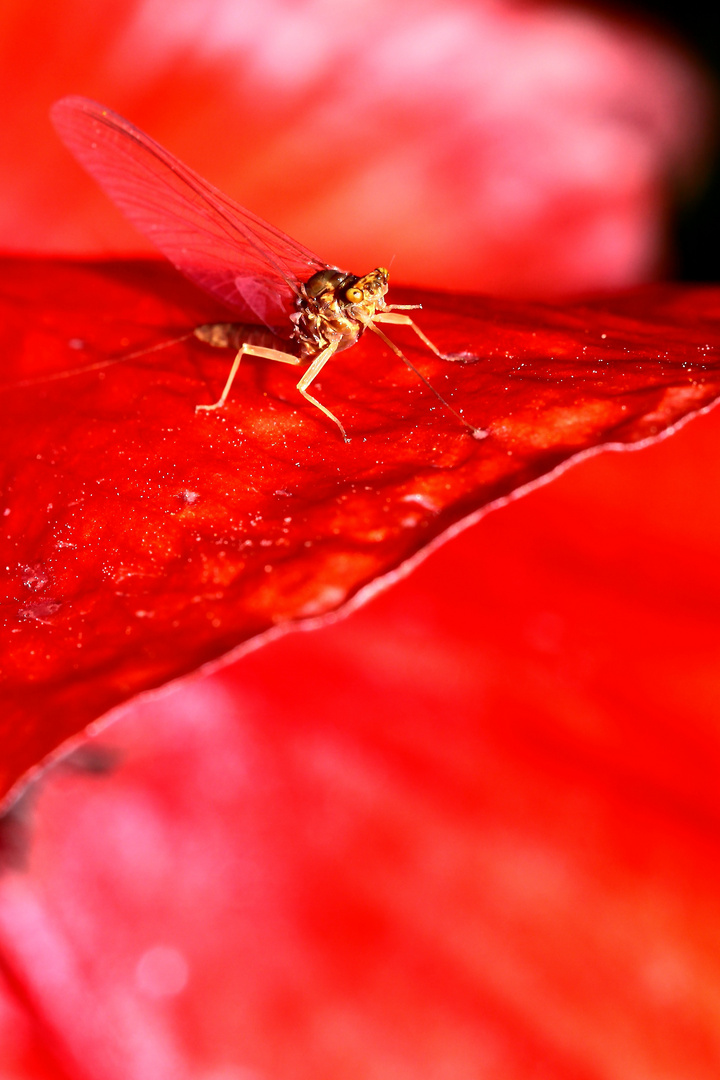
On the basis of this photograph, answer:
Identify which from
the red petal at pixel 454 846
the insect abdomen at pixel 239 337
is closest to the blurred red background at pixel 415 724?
the red petal at pixel 454 846

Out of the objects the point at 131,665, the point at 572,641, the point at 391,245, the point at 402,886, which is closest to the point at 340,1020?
the point at 402,886

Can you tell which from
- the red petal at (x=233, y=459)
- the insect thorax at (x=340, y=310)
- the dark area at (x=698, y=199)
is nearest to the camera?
the red petal at (x=233, y=459)

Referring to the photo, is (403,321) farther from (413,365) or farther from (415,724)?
(415,724)

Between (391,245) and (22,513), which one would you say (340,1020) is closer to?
(22,513)

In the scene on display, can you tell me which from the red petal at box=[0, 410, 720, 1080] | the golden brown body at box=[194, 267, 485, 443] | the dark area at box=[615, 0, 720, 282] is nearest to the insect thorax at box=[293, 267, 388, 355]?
the golden brown body at box=[194, 267, 485, 443]

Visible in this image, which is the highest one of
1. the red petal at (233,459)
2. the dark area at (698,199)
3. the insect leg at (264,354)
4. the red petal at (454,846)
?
the red petal at (233,459)

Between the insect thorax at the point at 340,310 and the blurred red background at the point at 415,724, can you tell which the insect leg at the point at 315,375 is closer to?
the insect thorax at the point at 340,310

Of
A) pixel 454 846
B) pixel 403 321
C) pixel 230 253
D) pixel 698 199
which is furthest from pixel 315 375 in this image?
pixel 698 199

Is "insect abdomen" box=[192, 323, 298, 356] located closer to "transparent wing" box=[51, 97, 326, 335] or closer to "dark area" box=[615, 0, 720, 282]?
"transparent wing" box=[51, 97, 326, 335]
